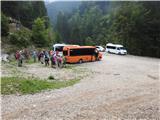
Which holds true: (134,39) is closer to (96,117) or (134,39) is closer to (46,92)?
(46,92)

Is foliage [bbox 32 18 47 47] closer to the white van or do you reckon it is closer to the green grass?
the white van

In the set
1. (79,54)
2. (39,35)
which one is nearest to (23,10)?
(39,35)

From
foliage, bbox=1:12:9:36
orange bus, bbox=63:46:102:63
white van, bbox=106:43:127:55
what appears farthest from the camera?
foliage, bbox=1:12:9:36

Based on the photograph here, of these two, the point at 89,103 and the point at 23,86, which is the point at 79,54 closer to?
the point at 23,86

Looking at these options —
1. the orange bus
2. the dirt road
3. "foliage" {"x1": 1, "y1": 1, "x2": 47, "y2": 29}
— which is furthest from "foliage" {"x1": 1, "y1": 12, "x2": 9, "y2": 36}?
the dirt road

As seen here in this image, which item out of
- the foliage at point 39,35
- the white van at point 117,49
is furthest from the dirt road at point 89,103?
the foliage at point 39,35

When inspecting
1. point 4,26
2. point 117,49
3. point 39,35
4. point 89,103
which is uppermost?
point 4,26

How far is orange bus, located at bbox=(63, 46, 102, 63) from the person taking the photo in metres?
51.5

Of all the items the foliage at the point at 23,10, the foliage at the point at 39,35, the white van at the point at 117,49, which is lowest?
the white van at the point at 117,49

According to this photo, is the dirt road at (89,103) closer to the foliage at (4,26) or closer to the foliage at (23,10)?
the foliage at (4,26)

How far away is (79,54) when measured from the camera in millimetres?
52875

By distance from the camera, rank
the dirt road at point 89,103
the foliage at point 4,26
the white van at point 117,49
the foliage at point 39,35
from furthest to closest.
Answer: the foliage at point 39,35, the foliage at point 4,26, the white van at point 117,49, the dirt road at point 89,103

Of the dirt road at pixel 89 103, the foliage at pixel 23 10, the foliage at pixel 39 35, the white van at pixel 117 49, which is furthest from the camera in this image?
the foliage at pixel 23 10

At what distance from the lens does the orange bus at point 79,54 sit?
51.5 meters
